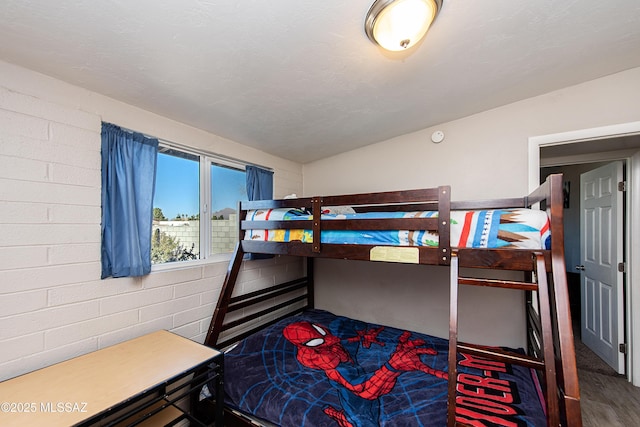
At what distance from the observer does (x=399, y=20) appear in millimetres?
1074

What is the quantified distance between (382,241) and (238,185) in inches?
66.0

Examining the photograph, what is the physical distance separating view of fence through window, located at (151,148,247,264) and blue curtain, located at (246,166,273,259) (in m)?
0.13

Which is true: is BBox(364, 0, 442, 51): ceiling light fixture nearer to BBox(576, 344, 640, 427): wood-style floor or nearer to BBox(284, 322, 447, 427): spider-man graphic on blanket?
BBox(284, 322, 447, 427): spider-man graphic on blanket

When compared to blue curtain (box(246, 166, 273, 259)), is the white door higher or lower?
lower

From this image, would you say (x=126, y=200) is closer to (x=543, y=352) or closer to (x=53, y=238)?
(x=53, y=238)

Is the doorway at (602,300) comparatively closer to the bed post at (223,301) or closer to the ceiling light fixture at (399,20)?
the ceiling light fixture at (399,20)

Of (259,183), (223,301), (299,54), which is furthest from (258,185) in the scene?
(299,54)

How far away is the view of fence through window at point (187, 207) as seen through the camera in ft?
6.43

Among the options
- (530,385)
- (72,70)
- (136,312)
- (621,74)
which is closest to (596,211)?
(621,74)

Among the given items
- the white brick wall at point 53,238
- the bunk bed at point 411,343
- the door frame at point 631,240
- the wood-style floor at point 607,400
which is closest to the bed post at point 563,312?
the bunk bed at point 411,343

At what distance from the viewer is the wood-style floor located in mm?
1861

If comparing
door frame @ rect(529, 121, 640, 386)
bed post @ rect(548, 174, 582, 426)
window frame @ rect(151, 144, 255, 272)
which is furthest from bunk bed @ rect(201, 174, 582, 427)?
door frame @ rect(529, 121, 640, 386)

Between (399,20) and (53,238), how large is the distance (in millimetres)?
2037

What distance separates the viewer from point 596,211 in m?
2.78
